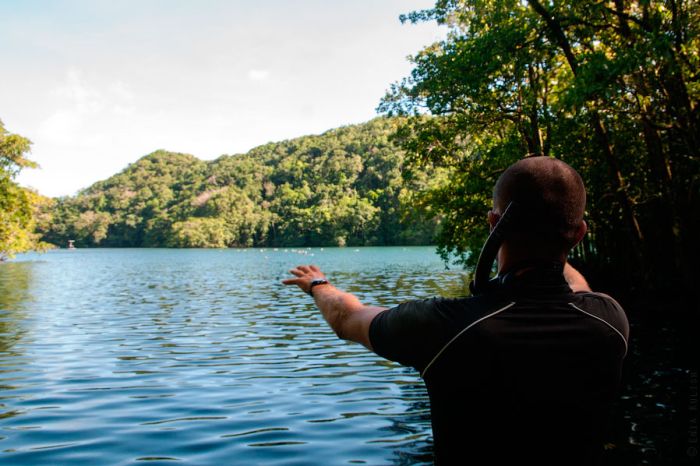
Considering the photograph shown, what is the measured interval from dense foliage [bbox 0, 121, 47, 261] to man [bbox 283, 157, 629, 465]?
2146 inches

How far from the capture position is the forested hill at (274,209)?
500 ft

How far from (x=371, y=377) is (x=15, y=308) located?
18.9 meters

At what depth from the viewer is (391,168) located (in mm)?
164750

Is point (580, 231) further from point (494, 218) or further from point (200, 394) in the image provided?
point (200, 394)

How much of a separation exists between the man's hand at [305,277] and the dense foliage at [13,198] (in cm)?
5349

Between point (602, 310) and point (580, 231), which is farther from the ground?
point (580, 231)

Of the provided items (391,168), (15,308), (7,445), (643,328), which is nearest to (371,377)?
(7,445)

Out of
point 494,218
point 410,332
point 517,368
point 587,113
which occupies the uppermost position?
point 587,113

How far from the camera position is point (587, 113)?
1638 centimetres

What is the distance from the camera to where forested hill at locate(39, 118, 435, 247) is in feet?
500

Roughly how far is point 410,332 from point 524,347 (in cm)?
41

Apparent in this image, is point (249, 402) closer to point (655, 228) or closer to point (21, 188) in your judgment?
point (655, 228)

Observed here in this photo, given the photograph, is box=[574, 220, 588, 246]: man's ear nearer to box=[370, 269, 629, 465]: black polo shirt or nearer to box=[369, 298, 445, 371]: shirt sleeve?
box=[370, 269, 629, 465]: black polo shirt

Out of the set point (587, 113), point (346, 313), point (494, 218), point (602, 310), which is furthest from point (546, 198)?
point (587, 113)
